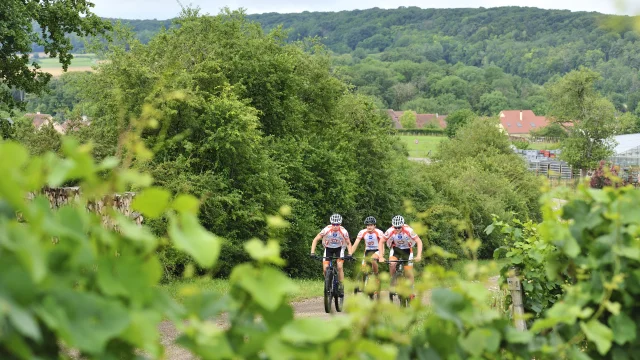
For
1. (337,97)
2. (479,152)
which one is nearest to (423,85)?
(479,152)

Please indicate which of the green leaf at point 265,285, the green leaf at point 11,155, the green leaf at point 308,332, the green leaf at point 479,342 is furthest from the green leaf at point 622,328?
the green leaf at point 11,155

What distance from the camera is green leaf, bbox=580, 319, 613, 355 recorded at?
238cm

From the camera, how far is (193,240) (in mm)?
1742

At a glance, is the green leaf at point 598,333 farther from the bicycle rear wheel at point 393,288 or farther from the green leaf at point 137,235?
the green leaf at point 137,235

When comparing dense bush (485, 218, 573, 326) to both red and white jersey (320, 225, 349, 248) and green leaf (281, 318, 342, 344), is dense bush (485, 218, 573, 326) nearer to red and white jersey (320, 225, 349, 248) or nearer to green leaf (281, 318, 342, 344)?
green leaf (281, 318, 342, 344)

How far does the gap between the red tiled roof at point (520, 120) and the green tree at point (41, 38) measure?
475ft

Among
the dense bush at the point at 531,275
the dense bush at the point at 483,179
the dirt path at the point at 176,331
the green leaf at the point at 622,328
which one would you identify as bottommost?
the dense bush at the point at 483,179

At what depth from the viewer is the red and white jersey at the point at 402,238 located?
1313 centimetres

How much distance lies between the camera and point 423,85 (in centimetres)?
18862

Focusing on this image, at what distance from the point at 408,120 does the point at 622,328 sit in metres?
149

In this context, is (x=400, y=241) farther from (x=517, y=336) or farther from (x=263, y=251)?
(x=263, y=251)

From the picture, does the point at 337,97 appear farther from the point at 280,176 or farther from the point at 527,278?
the point at 527,278

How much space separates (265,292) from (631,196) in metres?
1.38

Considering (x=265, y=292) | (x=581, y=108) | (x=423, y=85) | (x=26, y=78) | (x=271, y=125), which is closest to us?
(x=265, y=292)
